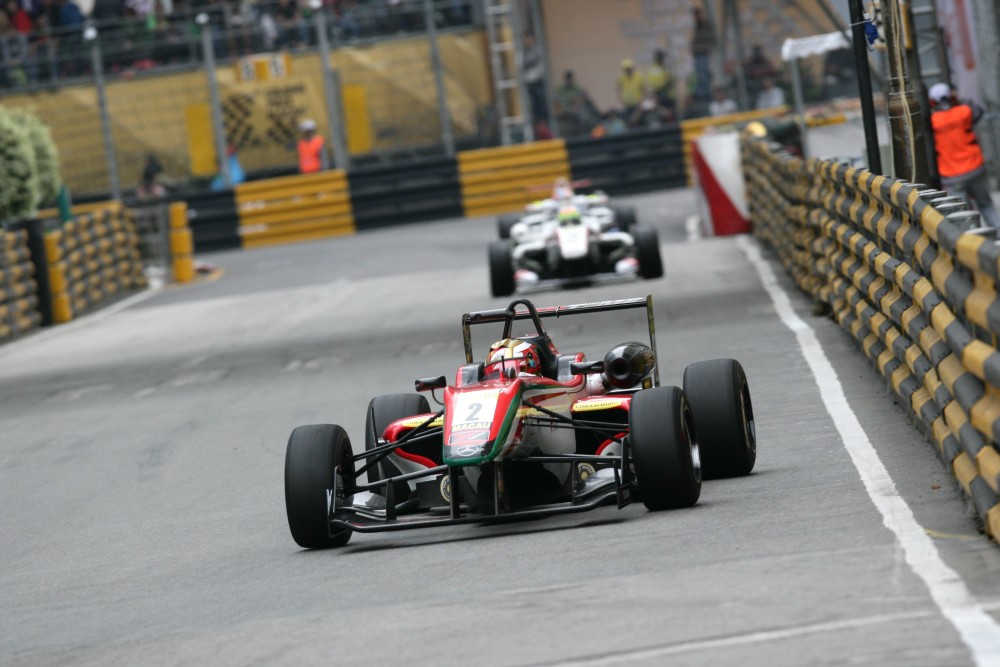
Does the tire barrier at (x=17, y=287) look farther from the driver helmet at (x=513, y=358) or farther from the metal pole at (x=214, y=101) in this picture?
the driver helmet at (x=513, y=358)

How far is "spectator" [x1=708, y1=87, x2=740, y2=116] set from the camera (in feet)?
111

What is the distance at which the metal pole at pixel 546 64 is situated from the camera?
1347 inches

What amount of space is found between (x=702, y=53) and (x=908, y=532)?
27.7 meters

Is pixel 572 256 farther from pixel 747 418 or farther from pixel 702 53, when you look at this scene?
pixel 702 53

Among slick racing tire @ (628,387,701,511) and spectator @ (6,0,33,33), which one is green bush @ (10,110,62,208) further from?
slick racing tire @ (628,387,701,511)

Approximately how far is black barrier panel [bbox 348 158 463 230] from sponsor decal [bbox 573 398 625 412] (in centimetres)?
2472

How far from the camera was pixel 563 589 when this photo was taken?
269 inches

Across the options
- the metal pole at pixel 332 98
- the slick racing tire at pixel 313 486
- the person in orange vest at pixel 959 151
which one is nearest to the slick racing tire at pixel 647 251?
the person in orange vest at pixel 959 151

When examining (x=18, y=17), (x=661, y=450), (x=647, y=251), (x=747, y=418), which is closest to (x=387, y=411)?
(x=747, y=418)

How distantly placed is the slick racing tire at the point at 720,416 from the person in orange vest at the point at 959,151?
10.4 meters

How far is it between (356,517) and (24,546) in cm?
231

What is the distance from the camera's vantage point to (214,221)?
3325 cm

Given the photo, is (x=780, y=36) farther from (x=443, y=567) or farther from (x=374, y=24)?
(x=443, y=567)

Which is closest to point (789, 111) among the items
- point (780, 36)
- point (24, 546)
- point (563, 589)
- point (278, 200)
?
point (780, 36)
